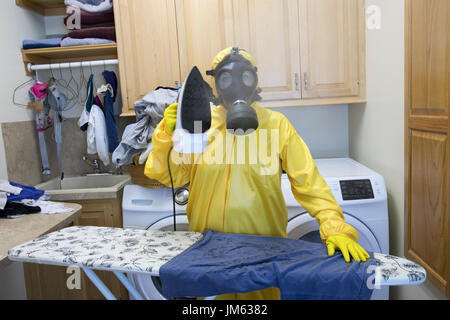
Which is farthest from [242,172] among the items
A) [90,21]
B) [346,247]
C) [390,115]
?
[90,21]

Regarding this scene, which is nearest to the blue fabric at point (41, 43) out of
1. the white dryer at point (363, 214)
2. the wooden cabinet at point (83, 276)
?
the wooden cabinet at point (83, 276)

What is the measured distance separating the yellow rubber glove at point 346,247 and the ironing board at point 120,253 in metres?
0.05

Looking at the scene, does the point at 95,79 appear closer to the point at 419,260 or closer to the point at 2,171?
the point at 2,171

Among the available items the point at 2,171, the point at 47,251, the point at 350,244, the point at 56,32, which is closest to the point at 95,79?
the point at 56,32

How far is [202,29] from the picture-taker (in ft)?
6.93

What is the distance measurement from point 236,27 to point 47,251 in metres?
1.58

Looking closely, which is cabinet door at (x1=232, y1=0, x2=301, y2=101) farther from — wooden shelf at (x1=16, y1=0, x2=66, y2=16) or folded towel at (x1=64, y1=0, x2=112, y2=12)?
wooden shelf at (x1=16, y1=0, x2=66, y2=16)

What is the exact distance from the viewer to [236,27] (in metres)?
2.10

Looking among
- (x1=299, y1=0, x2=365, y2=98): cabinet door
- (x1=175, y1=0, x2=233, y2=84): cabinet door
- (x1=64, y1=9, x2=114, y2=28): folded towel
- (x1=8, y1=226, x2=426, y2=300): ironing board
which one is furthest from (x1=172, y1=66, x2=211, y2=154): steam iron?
(x1=64, y1=9, x2=114, y2=28): folded towel

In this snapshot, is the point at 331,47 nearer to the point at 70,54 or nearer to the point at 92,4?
the point at 92,4

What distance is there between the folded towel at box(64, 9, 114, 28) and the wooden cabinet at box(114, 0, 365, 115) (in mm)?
142

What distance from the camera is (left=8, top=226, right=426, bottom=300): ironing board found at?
0.86 m

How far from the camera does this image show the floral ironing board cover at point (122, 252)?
2.81ft

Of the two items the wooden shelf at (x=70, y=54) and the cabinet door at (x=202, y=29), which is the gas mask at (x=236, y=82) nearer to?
the cabinet door at (x=202, y=29)
